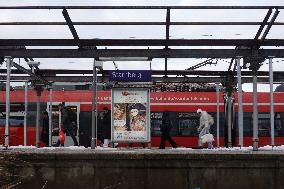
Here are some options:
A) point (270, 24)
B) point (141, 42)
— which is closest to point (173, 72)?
point (141, 42)

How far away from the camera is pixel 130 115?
14.8 meters

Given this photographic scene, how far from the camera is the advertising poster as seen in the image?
14.8 meters

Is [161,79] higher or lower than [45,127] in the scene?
higher

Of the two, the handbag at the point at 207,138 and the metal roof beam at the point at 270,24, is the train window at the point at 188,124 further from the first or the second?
the metal roof beam at the point at 270,24

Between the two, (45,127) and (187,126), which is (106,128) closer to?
(45,127)

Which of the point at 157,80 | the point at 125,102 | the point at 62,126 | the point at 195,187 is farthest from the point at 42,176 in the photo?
the point at 62,126

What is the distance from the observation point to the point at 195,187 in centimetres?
1089

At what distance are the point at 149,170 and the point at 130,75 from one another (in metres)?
4.32

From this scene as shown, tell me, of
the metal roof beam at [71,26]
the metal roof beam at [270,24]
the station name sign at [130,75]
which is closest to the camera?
the metal roof beam at [270,24]

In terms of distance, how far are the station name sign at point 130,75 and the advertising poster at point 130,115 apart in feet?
1.02

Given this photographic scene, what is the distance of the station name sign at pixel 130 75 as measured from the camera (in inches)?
578

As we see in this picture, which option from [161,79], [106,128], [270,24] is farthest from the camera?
[106,128]

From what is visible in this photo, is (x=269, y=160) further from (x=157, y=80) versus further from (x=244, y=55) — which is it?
(x=157, y=80)

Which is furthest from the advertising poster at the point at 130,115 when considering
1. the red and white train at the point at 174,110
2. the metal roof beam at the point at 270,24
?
the red and white train at the point at 174,110
